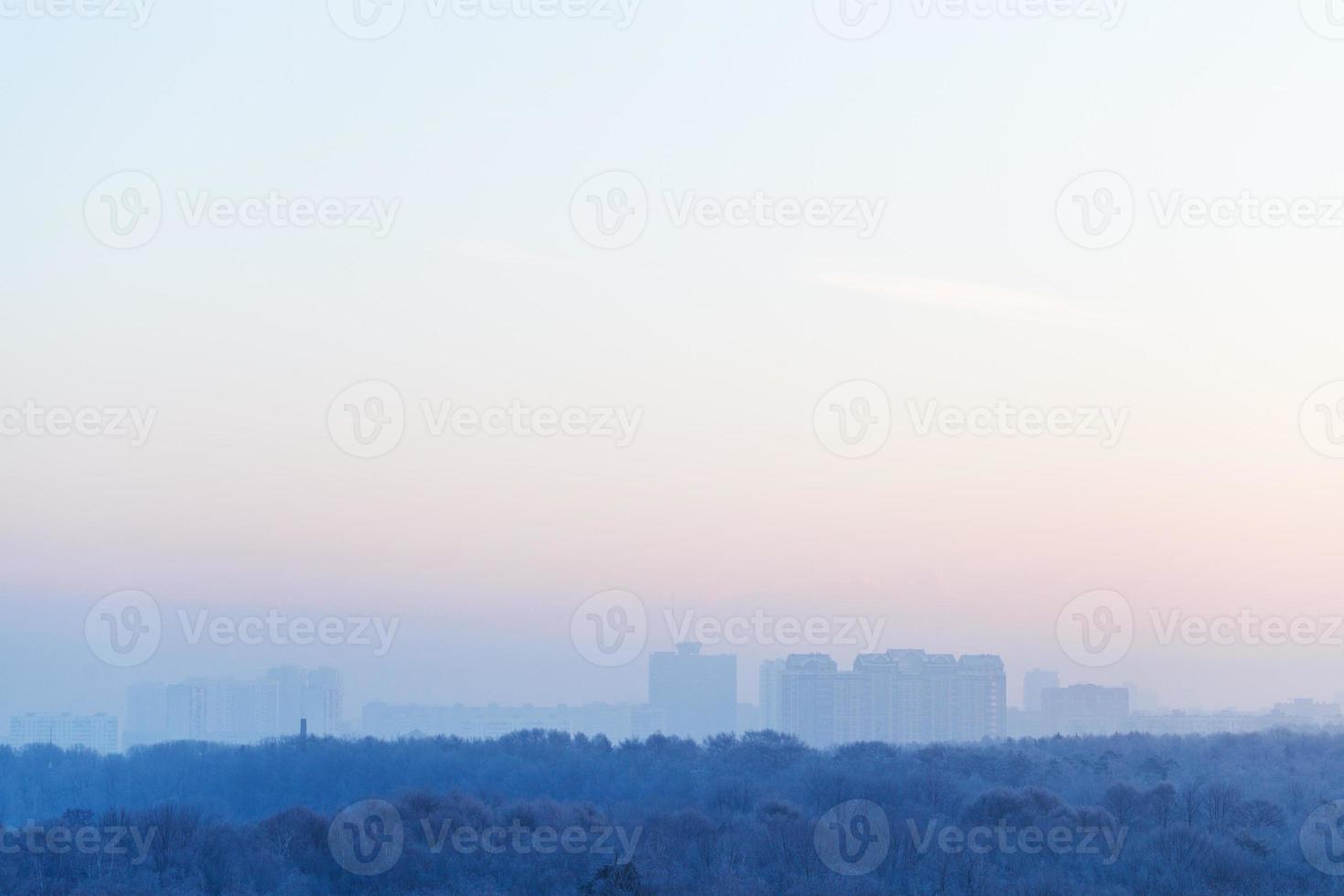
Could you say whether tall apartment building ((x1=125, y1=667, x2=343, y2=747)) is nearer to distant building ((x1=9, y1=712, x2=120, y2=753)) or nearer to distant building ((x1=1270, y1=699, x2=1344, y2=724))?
distant building ((x1=9, y1=712, x2=120, y2=753))

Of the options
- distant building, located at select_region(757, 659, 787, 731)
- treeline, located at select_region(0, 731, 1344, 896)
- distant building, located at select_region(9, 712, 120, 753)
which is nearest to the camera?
treeline, located at select_region(0, 731, 1344, 896)

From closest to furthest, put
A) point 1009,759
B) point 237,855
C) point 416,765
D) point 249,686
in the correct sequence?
1. point 237,855
2. point 1009,759
3. point 416,765
4. point 249,686

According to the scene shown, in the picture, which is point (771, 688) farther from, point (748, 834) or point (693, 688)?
point (748, 834)

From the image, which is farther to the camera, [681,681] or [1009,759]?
[681,681]

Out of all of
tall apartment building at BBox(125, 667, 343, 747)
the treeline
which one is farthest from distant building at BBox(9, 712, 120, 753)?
the treeline

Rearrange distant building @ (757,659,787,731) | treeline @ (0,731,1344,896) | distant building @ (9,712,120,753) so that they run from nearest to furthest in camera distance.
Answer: treeline @ (0,731,1344,896)
distant building @ (9,712,120,753)
distant building @ (757,659,787,731)

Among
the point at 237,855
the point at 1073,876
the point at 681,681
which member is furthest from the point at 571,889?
the point at 681,681

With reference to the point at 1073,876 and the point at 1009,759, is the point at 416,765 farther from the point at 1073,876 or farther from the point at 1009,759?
the point at 1073,876
